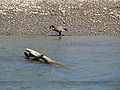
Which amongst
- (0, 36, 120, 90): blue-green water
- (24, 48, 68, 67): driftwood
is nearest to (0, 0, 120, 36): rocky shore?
(0, 36, 120, 90): blue-green water

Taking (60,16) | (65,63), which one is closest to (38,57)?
(65,63)

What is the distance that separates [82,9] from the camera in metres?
20.6

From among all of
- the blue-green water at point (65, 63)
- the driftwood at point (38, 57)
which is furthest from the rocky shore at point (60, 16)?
the driftwood at point (38, 57)

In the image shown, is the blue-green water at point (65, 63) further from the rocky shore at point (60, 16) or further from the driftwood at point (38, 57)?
the rocky shore at point (60, 16)

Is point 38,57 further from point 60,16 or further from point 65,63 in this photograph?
point 60,16

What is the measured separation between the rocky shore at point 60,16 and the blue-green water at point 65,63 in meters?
1.00

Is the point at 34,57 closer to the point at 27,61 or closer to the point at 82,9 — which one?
the point at 27,61

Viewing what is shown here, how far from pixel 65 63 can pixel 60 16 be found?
22.6ft

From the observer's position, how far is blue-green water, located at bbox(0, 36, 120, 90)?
35.9ft

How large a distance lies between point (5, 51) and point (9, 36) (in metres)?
3.13

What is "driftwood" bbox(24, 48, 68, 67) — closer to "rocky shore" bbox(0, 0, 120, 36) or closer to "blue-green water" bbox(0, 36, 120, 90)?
"blue-green water" bbox(0, 36, 120, 90)

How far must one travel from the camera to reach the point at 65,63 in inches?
524

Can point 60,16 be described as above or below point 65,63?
above

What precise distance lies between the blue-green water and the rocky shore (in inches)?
39.4
